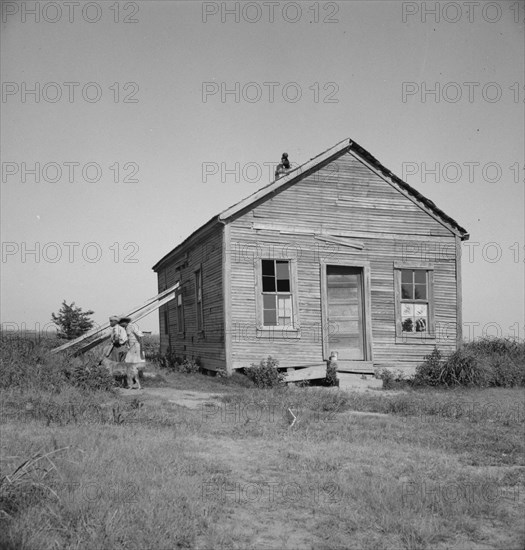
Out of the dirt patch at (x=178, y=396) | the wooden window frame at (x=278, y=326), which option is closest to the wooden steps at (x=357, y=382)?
the wooden window frame at (x=278, y=326)

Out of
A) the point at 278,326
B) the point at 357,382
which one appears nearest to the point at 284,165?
the point at 278,326

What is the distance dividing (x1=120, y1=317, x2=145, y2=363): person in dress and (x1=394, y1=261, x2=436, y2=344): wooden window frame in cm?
722

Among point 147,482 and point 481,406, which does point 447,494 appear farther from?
point 481,406

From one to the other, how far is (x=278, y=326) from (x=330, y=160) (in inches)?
194

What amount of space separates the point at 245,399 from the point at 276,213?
6058 millimetres

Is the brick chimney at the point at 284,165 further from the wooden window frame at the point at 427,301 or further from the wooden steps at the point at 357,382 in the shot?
the wooden steps at the point at 357,382

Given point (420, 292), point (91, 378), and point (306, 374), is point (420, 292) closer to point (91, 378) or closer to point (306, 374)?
point (306, 374)

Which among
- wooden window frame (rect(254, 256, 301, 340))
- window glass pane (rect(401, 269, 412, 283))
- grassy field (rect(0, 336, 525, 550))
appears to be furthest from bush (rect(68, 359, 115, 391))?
window glass pane (rect(401, 269, 412, 283))

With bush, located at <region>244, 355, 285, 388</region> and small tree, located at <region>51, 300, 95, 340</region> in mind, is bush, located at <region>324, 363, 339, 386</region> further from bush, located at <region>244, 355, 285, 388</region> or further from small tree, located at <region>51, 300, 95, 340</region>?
small tree, located at <region>51, 300, 95, 340</region>

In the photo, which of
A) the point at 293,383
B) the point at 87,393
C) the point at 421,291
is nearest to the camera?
the point at 87,393

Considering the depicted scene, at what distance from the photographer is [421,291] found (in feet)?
55.0

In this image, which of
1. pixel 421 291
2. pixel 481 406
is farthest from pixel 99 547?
pixel 421 291

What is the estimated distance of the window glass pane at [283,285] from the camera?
15516mm

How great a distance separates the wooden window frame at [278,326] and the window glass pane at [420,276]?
147 inches
